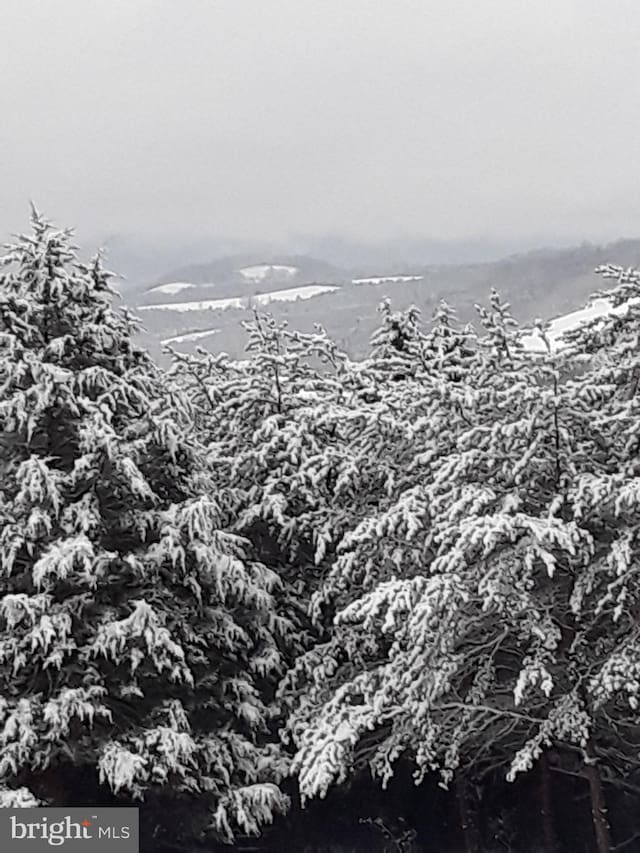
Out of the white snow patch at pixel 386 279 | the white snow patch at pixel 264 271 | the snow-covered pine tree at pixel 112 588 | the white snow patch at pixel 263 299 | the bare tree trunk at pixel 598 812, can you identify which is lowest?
the bare tree trunk at pixel 598 812

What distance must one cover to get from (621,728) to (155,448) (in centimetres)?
645

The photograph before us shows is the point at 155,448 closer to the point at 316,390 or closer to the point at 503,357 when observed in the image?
the point at 316,390

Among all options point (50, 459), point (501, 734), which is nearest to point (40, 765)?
point (50, 459)

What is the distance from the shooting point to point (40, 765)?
33.7 ft

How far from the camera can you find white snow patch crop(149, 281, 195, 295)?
9624cm

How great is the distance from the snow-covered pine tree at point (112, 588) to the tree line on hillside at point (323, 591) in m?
0.04

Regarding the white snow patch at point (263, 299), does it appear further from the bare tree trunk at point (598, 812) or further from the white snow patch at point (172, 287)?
the bare tree trunk at point (598, 812)

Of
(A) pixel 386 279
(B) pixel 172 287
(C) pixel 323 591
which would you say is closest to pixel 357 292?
(A) pixel 386 279

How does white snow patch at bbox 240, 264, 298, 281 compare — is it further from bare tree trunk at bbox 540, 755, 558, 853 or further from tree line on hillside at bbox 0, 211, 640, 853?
bare tree trunk at bbox 540, 755, 558, 853

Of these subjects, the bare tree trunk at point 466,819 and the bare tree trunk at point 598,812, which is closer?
the bare tree trunk at point 598,812

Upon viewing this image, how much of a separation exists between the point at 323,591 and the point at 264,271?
9606 centimetres

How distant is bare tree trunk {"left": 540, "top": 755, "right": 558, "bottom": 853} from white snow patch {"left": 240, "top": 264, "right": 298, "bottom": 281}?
3461 inches

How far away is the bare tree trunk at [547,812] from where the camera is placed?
39.1 ft

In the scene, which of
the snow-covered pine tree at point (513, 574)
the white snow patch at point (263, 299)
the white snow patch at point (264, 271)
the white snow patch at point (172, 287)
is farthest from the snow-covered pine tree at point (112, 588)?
the white snow patch at point (264, 271)
